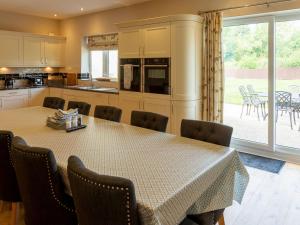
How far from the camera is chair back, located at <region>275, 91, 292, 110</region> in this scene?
4.05 metres

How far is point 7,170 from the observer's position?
2008 millimetres

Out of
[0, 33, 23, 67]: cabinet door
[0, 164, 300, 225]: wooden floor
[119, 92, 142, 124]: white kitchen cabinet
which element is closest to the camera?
[0, 164, 300, 225]: wooden floor

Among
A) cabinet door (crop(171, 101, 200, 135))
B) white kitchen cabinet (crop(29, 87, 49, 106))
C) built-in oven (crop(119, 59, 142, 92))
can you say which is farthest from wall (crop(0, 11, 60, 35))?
cabinet door (crop(171, 101, 200, 135))

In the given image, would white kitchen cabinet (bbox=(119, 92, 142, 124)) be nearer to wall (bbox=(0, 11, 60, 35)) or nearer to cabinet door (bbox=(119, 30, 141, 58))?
cabinet door (bbox=(119, 30, 141, 58))

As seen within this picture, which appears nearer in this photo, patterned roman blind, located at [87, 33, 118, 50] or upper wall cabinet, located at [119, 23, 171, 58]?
upper wall cabinet, located at [119, 23, 171, 58]

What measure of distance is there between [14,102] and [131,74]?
2.94 m

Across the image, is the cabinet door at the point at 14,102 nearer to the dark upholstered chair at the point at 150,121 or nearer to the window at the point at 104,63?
the window at the point at 104,63

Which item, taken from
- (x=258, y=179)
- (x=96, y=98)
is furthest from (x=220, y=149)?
(x=96, y=98)

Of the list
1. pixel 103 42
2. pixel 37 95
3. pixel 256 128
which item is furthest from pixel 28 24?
pixel 256 128

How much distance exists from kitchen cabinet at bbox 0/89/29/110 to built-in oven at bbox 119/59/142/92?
2.57 meters

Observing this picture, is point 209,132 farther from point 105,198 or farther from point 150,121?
point 105,198

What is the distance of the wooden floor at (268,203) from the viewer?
2461 millimetres

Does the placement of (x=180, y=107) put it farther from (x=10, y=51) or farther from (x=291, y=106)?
(x=10, y=51)

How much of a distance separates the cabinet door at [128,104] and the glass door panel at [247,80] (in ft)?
5.04
